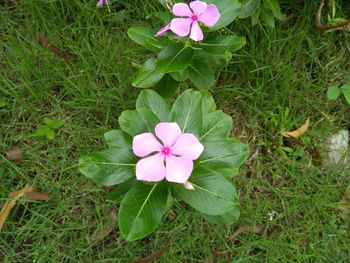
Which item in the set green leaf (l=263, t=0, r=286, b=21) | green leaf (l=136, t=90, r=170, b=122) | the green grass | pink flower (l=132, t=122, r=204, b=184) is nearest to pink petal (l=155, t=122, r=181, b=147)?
pink flower (l=132, t=122, r=204, b=184)

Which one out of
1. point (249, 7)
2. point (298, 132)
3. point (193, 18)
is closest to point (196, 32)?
point (193, 18)

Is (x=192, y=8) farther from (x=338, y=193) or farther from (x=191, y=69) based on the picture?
(x=338, y=193)

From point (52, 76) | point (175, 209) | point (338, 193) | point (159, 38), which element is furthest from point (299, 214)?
point (52, 76)

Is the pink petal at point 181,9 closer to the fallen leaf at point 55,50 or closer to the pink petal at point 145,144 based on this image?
the pink petal at point 145,144

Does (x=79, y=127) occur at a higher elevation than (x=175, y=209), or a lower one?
higher

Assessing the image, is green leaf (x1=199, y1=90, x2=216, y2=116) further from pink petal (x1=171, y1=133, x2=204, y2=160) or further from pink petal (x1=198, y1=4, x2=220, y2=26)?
pink petal (x1=171, y1=133, x2=204, y2=160)

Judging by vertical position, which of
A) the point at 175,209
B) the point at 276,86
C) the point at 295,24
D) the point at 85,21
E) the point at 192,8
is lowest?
the point at 175,209

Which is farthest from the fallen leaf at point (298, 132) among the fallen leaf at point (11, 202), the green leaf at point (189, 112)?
the fallen leaf at point (11, 202)
